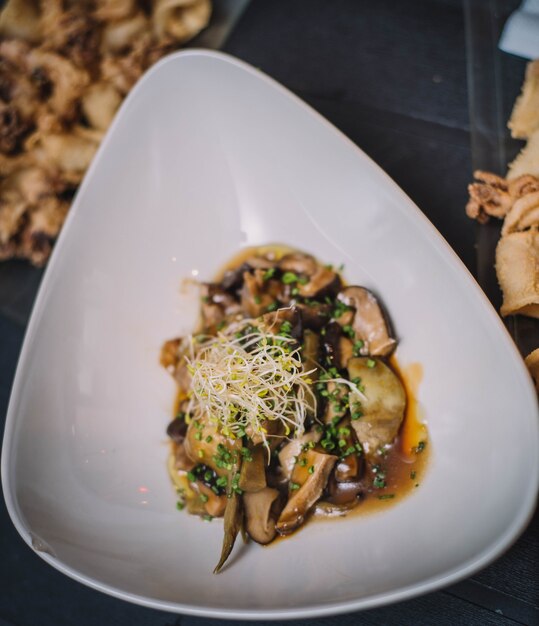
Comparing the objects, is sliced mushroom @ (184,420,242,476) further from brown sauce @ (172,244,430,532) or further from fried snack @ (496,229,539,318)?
fried snack @ (496,229,539,318)

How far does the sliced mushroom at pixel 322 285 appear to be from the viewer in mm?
2266

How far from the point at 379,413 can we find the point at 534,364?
1.60 ft

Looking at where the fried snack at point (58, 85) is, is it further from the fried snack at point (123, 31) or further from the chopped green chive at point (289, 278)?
the chopped green chive at point (289, 278)

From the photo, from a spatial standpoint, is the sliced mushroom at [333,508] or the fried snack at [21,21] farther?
the fried snack at [21,21]

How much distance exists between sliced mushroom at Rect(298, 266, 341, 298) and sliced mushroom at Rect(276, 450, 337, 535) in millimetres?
595

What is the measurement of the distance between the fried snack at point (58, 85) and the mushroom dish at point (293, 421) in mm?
1239

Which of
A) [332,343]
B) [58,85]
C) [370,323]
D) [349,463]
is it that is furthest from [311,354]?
[58,85]

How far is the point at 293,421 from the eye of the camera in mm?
1945

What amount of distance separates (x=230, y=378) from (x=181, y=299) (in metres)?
0.73

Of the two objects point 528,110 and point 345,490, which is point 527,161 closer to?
point 528,110

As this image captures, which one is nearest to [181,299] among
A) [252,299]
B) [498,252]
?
[252,299]

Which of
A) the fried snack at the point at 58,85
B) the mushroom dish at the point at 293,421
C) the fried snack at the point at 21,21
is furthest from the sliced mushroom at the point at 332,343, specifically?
the fried snack at the point at 21,21

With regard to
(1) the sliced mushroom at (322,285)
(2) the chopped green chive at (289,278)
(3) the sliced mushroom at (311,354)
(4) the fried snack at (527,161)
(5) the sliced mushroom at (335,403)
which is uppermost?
(4) the fried snack at (527,161)

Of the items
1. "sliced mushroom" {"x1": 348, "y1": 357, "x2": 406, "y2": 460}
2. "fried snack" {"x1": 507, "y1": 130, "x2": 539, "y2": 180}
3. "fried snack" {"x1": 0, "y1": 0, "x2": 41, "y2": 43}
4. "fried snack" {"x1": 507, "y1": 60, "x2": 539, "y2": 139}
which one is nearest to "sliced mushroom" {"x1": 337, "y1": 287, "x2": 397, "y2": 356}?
"sliced mushroom" {"x1": 348, "y1": 357, "x2": 406, "y2": 460}
